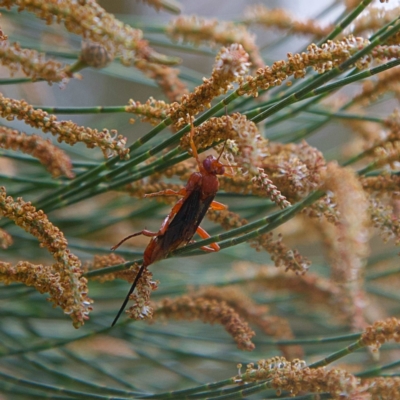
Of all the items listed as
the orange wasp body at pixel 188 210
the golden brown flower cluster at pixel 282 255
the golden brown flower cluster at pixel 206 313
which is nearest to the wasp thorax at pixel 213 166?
the orange wasp body at pixel 188 210

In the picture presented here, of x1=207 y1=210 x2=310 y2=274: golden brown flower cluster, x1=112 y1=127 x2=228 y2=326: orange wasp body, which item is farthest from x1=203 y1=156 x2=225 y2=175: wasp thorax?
x1=207 y1=210 x2=310 y2=274: golden brown flower cluster

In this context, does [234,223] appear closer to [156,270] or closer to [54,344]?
[54,344]

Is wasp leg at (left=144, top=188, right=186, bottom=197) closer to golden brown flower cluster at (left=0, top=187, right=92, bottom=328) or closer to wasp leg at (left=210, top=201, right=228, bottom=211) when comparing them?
wasp leg at (left=210, top=201, right=228, bottom=211)

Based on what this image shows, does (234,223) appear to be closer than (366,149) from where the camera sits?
Yes

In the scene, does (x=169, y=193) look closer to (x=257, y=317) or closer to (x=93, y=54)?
(x=93, y=54)

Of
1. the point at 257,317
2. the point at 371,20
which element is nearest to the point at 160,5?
the point at 371,20

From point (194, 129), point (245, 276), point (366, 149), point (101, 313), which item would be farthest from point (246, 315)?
point (194, 129)

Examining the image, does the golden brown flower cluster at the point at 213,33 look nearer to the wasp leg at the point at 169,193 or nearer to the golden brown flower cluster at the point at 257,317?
the wasp leg at the point at 169,193
